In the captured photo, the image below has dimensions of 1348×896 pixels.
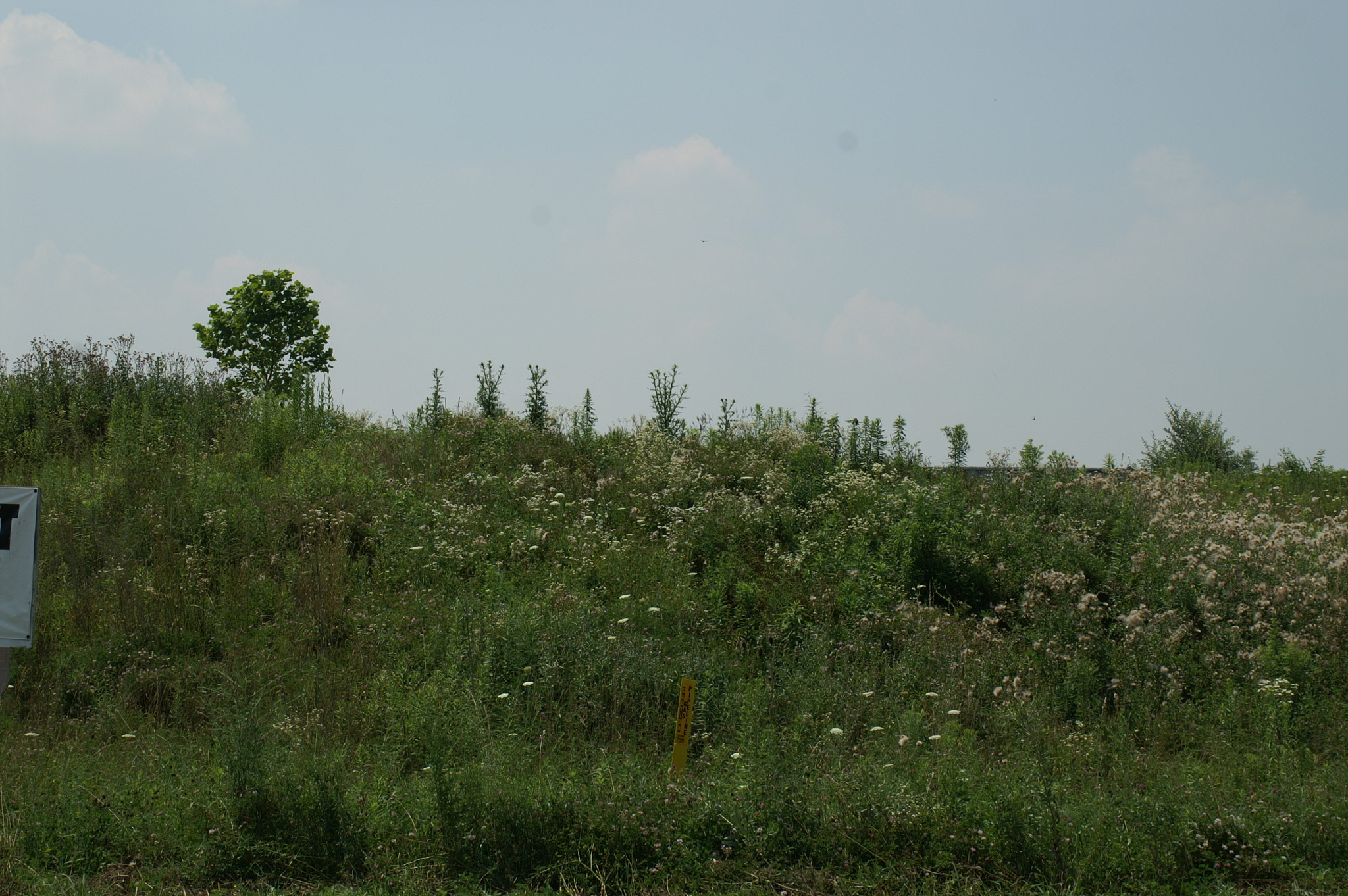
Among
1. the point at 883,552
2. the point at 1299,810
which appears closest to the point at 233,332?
the point at 883,552

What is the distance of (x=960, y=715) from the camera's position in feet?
23.7

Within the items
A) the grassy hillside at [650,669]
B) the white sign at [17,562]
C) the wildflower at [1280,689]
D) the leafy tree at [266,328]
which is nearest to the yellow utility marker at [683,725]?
the grassy hillside at [650,669]

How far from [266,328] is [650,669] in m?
28.8

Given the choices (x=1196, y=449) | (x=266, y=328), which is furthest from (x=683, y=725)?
(x=266, y=328)

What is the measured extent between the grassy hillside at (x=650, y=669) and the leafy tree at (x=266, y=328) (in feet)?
57.4

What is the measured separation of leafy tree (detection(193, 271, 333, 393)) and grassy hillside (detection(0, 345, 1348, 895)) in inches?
689

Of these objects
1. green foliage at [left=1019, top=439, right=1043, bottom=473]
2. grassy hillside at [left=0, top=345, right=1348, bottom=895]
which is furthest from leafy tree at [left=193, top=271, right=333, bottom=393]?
green foliage at [left=1019, top=439, right=1043, bottom=473]

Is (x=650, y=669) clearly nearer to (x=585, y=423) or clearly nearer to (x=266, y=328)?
(x=585, y=423)

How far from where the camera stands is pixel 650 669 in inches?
286

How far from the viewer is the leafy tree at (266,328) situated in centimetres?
3130

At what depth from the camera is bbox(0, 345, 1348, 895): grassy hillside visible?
4965 mm

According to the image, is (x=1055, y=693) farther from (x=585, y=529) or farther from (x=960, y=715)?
(x=585, y=529)

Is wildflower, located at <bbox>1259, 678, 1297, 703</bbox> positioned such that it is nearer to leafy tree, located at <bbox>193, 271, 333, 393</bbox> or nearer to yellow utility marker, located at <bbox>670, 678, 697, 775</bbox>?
yellow utility marker, located at <bbox>670, 678, 697, 775</bbox>

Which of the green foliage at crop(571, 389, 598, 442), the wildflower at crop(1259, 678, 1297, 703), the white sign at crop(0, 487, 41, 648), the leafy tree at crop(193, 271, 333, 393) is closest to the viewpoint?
the white sign at crop(0, 487, 41, 648)
